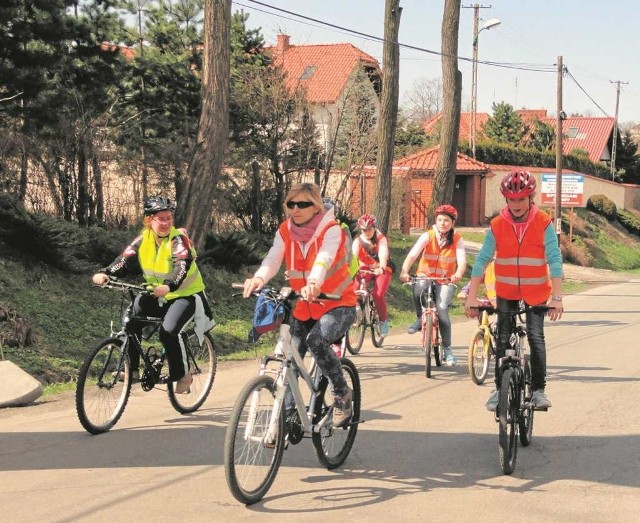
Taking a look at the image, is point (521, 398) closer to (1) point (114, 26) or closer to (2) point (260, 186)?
(1) point (114, 26)

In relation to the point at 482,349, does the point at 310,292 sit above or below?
above

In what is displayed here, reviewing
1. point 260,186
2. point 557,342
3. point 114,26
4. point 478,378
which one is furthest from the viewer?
point 260,186

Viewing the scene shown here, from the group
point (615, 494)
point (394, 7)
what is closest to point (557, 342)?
point (615, 494)

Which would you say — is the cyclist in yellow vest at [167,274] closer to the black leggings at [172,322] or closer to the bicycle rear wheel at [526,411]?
the black leggings at [172,322]

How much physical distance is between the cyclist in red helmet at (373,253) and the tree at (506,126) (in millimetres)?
53455

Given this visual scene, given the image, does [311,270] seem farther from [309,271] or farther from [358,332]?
[358,332]

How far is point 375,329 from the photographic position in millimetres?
12688

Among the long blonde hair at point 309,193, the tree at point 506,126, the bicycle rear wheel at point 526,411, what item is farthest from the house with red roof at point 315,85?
the tree at point 506,126

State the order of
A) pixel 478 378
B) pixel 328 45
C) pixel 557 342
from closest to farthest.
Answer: pixel 478 378 < pixel 557 342 < pixel 328 45

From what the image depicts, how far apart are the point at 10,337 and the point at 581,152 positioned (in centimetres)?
6211

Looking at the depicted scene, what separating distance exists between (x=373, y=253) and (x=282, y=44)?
1233 cm

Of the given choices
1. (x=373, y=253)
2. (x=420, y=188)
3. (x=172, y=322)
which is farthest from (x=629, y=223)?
(x=172, y=322)

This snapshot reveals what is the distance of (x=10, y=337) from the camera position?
10.2m

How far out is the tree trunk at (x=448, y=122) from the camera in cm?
→ 2281
